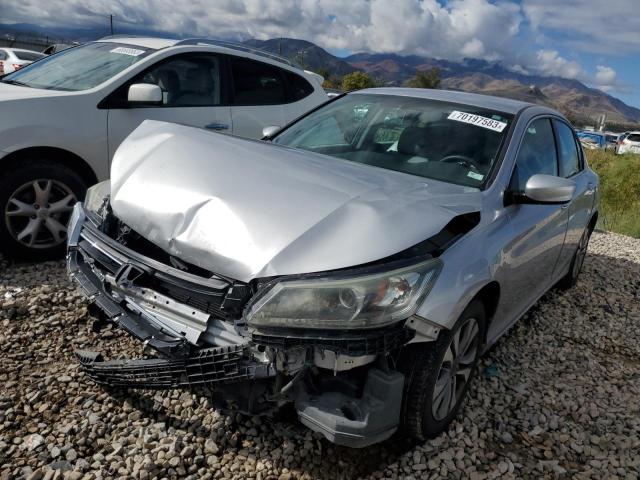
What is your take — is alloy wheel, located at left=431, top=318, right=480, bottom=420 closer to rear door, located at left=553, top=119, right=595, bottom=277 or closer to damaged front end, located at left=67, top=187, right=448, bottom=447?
damaged front end, located at left=67, top=187, right=448, bottom=447

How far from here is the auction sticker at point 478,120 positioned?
3.19 metres

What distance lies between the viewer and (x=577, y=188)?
13.0 ft

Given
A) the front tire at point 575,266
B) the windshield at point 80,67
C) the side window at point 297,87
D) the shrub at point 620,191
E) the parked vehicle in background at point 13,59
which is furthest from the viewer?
the parked vehicle in background at point 13,59

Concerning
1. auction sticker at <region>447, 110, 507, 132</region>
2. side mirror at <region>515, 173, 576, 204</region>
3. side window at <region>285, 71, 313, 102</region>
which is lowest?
side window at <region>285, 71, 313, 102</region>

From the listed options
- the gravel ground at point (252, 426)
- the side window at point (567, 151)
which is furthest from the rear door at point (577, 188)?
the gravel ground at point (252, 426)

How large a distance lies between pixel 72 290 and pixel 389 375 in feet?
8.53

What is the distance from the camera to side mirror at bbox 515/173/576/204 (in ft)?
8.89

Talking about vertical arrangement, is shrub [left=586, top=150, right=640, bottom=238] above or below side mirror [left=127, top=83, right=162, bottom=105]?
below

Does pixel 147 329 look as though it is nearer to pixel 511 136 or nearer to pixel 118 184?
pixel 118 184

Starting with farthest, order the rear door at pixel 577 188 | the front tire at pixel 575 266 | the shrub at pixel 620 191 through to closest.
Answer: the shrub at pixel 620 191
the front tire at pixel 575 266
the rear door at pixel 577 188

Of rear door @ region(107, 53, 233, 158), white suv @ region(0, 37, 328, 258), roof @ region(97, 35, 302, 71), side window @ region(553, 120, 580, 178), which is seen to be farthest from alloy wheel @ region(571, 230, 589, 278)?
roof @ region(97, 35, 302, 71)

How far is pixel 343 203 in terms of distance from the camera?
2203 millimetres

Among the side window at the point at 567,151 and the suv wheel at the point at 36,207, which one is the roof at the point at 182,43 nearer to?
the suv wheel at the point at 36,207

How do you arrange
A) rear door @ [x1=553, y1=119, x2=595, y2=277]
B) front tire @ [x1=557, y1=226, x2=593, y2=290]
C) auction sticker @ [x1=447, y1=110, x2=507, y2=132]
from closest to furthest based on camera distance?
auction sticker @ [x1=447, y1=110, x2=507, y2=132] → rear door @ [x1=553, y1=119, x2=595, y2=277] → front tire @ [x1=557, y1=226, x2=593, y2=290]
